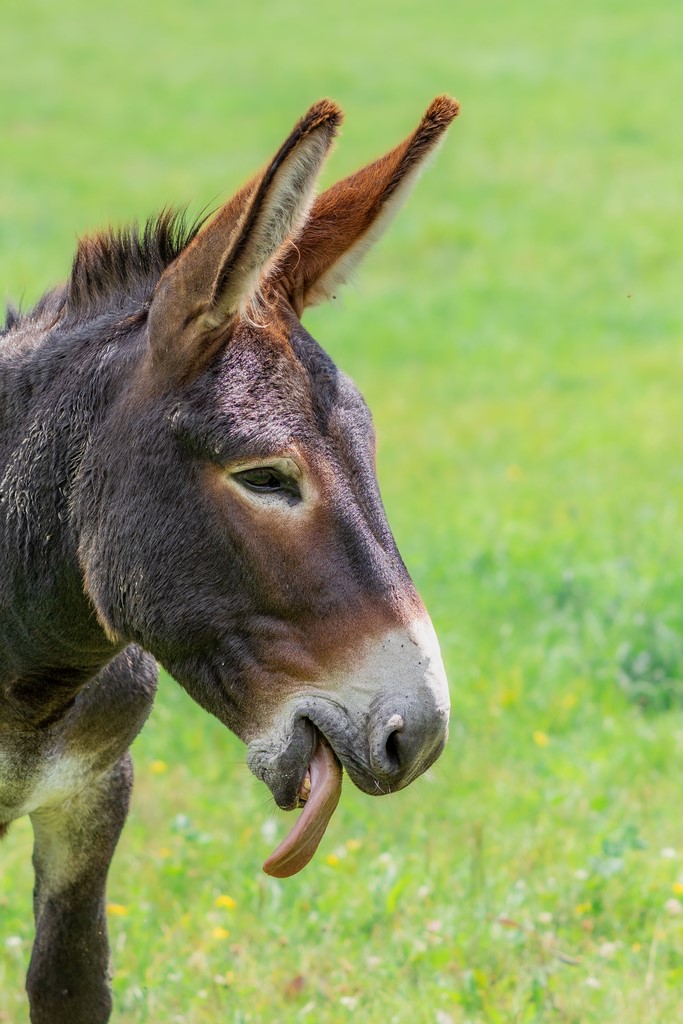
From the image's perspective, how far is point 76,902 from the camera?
3.53 m

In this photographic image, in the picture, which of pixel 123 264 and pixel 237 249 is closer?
pixel 237 249

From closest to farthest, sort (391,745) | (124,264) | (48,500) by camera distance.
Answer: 1. (391,745)
2. (48,500)
3. (124,264)

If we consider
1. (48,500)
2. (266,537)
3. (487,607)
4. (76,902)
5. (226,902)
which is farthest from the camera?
(487,607)

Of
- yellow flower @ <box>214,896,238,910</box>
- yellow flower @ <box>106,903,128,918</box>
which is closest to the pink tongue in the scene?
yellow flower @ <box>214,896,238,910</box>

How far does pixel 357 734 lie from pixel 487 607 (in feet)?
12.5

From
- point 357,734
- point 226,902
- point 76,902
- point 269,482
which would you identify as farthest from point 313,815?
point 226,902

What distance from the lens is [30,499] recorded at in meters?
2.91

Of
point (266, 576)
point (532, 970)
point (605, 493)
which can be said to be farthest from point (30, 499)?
point (605, 493)

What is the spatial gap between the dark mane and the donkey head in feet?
1.01

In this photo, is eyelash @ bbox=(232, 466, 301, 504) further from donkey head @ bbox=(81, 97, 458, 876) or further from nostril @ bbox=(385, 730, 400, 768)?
nostril @ bbox=(385, 730, 400, 768)

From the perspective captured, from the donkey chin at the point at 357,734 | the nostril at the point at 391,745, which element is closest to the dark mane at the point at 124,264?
the donkey chin at the point at 357,734

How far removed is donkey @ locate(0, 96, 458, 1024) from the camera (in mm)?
2504

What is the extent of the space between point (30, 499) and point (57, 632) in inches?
12.1

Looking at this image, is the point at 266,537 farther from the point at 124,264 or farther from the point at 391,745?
the point at 124,264
